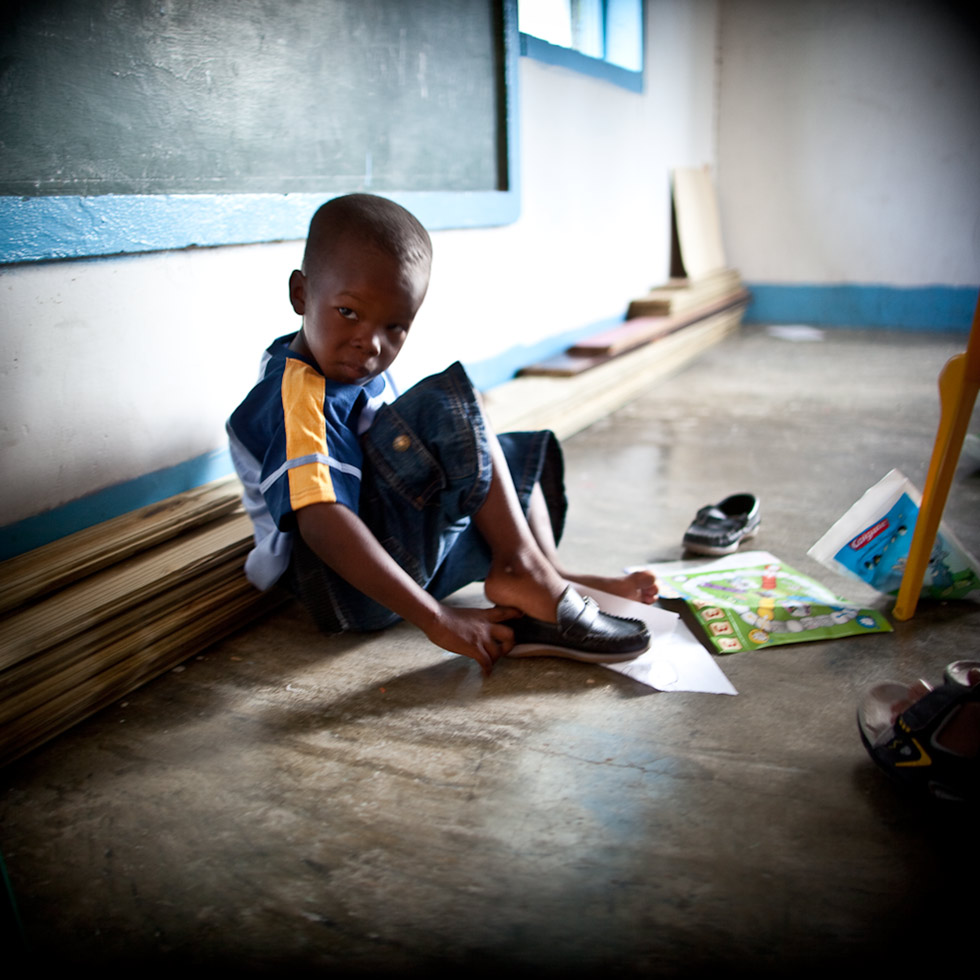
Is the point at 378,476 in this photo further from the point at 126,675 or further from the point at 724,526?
the point at 724,526

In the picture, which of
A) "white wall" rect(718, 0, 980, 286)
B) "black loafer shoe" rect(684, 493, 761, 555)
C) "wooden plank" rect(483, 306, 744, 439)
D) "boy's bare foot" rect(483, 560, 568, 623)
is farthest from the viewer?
"white wall" rect(718, 0, 980, 286)

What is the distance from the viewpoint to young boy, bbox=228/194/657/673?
52.7 inches

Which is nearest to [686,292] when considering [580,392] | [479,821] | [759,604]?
[580,392]

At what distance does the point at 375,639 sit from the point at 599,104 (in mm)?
3343

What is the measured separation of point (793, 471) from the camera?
2545 mm

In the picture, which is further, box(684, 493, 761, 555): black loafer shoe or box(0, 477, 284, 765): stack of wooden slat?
box(684, 493, 761, 555): black loafer shoe

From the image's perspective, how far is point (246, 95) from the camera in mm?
1909

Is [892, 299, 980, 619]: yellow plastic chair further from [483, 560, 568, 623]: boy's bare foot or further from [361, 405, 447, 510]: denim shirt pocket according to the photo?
[361, 405, 447, 510]: denim shirt pocket

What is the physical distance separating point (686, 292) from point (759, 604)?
11.6 feet

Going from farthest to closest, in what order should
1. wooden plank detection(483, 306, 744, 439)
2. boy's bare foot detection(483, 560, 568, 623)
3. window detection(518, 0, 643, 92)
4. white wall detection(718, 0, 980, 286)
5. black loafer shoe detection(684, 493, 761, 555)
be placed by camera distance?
white wall detection(718, 0, 980, 286) < window detection(518, 0, 643, 92) < wooden plank detection(483, 306, 744, 439) < black loafer shoe detection(684, 493, 761, 555) < boy's bare foot detection(483, 560, 568, 623)

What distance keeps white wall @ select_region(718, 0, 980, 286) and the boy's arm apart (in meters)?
5.10

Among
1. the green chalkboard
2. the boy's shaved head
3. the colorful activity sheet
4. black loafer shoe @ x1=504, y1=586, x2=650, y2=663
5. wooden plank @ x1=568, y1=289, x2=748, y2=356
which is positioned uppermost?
the green chalkboard

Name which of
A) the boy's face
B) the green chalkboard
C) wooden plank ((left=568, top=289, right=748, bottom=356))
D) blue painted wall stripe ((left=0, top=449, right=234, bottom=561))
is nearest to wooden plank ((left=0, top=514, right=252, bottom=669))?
blue painted wall stripe ((left=0, top=449, right=234, bottom=561))

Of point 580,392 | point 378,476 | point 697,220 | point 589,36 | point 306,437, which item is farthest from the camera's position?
point 697,220
